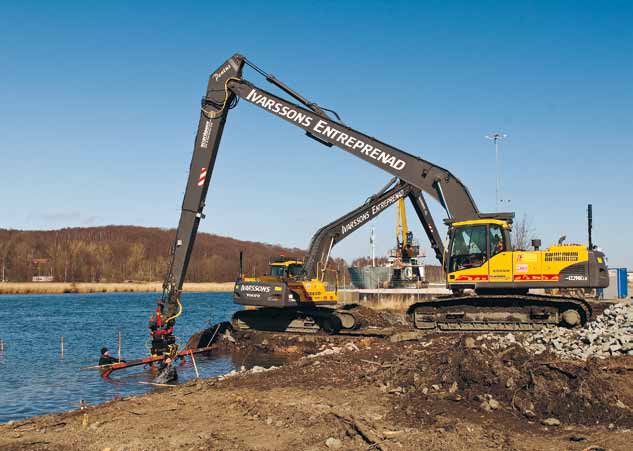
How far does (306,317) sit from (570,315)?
425 inches

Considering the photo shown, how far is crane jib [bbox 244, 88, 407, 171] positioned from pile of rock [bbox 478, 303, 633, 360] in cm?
797

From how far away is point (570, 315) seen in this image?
19297 millimetres

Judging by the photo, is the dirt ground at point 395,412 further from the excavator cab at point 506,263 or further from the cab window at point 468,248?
the cab window at point 468,248

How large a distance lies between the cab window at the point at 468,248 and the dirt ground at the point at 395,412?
19.7 ft

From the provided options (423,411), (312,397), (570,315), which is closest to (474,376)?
(423,411)

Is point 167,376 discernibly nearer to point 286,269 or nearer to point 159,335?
point 159,335

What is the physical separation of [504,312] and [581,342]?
5.67 m

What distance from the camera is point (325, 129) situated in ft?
72.2

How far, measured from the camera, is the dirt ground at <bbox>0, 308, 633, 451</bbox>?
9352mm

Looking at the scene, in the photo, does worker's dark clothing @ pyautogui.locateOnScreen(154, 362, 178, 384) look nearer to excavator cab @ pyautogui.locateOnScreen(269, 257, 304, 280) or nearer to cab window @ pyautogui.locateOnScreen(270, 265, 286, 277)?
excavator cab @ pyautogui.locateOnScreen(269, 257, 304, 280)

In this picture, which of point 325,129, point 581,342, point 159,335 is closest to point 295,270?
point 325,129

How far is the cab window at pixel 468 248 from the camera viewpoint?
1941cm

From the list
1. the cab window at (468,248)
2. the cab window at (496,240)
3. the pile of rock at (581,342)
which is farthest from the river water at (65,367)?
the pile of rock at (581,342)

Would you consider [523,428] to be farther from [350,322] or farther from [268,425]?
[350,322]
